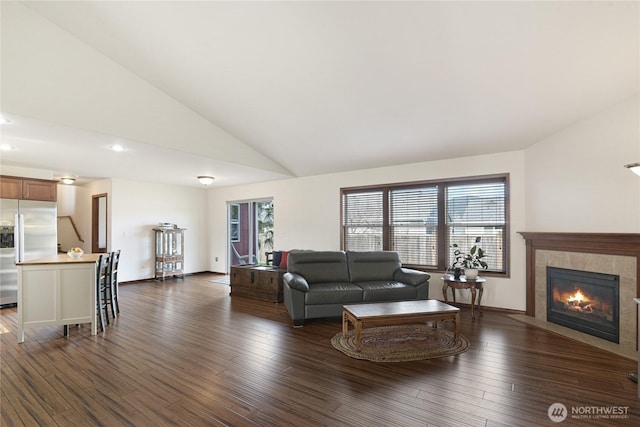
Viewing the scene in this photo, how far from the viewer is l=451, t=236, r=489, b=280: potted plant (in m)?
4.68

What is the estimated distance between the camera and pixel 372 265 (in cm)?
511

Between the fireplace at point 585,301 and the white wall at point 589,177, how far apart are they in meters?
0.60

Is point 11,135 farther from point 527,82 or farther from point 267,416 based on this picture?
point 527,82

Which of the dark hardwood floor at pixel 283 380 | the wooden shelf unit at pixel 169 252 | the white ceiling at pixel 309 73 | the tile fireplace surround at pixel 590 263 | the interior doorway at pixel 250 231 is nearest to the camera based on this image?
the dark hardwood floor at pixel 283 380

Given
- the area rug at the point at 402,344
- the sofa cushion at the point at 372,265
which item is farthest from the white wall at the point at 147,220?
the area rug at the point at 402,344

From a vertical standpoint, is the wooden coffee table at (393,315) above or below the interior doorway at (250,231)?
below

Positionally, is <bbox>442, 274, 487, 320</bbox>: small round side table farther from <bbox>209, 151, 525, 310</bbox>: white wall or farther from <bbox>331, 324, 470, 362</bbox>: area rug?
<bbox>331, 324, 470, 362</bbox>: area rug

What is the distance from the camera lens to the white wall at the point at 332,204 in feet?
15.8

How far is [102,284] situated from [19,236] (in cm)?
236

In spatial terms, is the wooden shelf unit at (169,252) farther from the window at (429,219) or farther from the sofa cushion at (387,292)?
the sofa cushion at (387,292)

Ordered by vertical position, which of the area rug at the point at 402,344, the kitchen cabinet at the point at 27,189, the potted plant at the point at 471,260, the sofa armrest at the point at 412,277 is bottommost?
the area rug at the point at 402,344

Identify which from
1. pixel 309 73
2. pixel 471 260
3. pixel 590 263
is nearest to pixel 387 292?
pixel 471 260

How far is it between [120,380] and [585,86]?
17.7 feet

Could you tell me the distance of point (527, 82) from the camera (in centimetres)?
330
